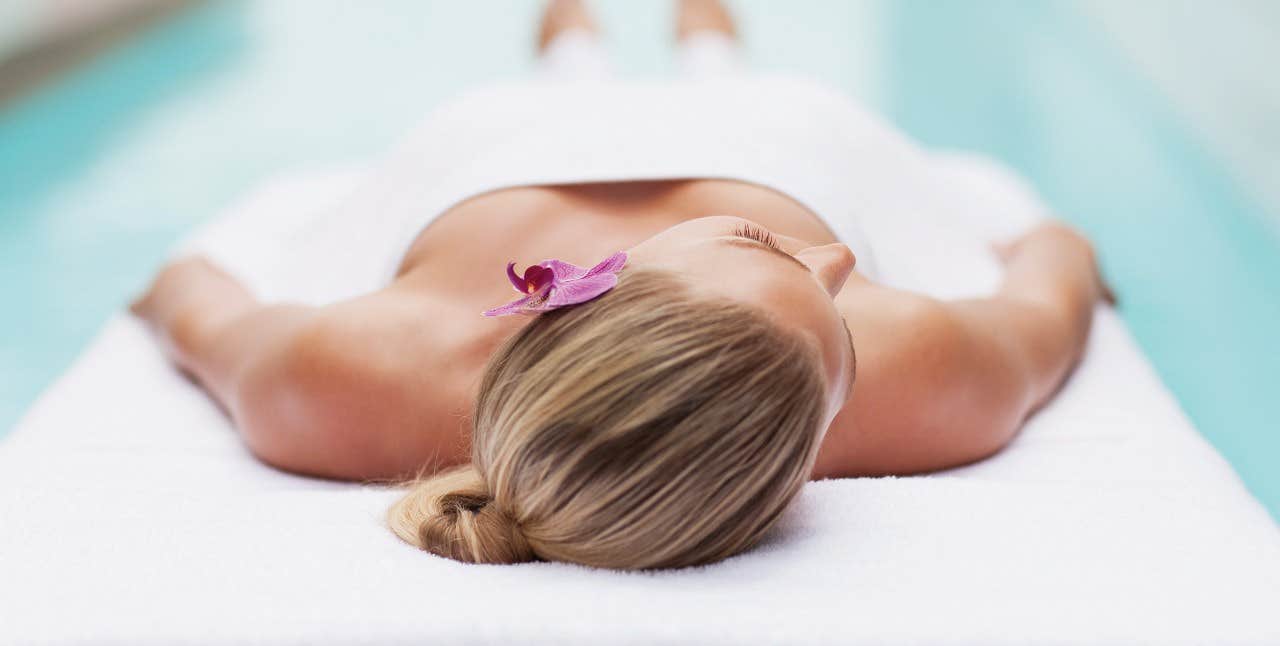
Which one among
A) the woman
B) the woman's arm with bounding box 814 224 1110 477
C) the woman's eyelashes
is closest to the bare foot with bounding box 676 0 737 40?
the woman

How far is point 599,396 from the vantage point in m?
0.90

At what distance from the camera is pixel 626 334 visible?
3.03 feet

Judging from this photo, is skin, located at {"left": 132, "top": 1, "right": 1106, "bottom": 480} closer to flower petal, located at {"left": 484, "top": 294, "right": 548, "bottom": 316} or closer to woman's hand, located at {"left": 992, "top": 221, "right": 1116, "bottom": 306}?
flower petal, located at {"left": 484, "top": 294, "right": 548, "bottom": 316}

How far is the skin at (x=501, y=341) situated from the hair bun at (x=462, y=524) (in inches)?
4.7

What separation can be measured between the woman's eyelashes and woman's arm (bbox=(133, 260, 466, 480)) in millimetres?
349

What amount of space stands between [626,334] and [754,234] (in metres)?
0.19

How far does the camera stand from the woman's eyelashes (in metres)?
1.05

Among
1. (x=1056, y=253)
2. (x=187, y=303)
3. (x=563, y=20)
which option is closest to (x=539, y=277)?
(x=187, y=303)

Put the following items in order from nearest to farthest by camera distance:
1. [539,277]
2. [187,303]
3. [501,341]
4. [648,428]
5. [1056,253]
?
[648,428], [539,277], [501,341], [187,303], [1056,253]

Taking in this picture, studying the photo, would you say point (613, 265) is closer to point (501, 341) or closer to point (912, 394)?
point (501, 341)

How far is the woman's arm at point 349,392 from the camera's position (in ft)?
4.17

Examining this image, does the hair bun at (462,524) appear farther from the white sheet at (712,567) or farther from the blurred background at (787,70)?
the blurred background at (787,70)

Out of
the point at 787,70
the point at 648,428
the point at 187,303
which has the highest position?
the point at 648,428

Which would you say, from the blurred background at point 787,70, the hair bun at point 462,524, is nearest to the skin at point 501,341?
the hair bun at point 462,524
